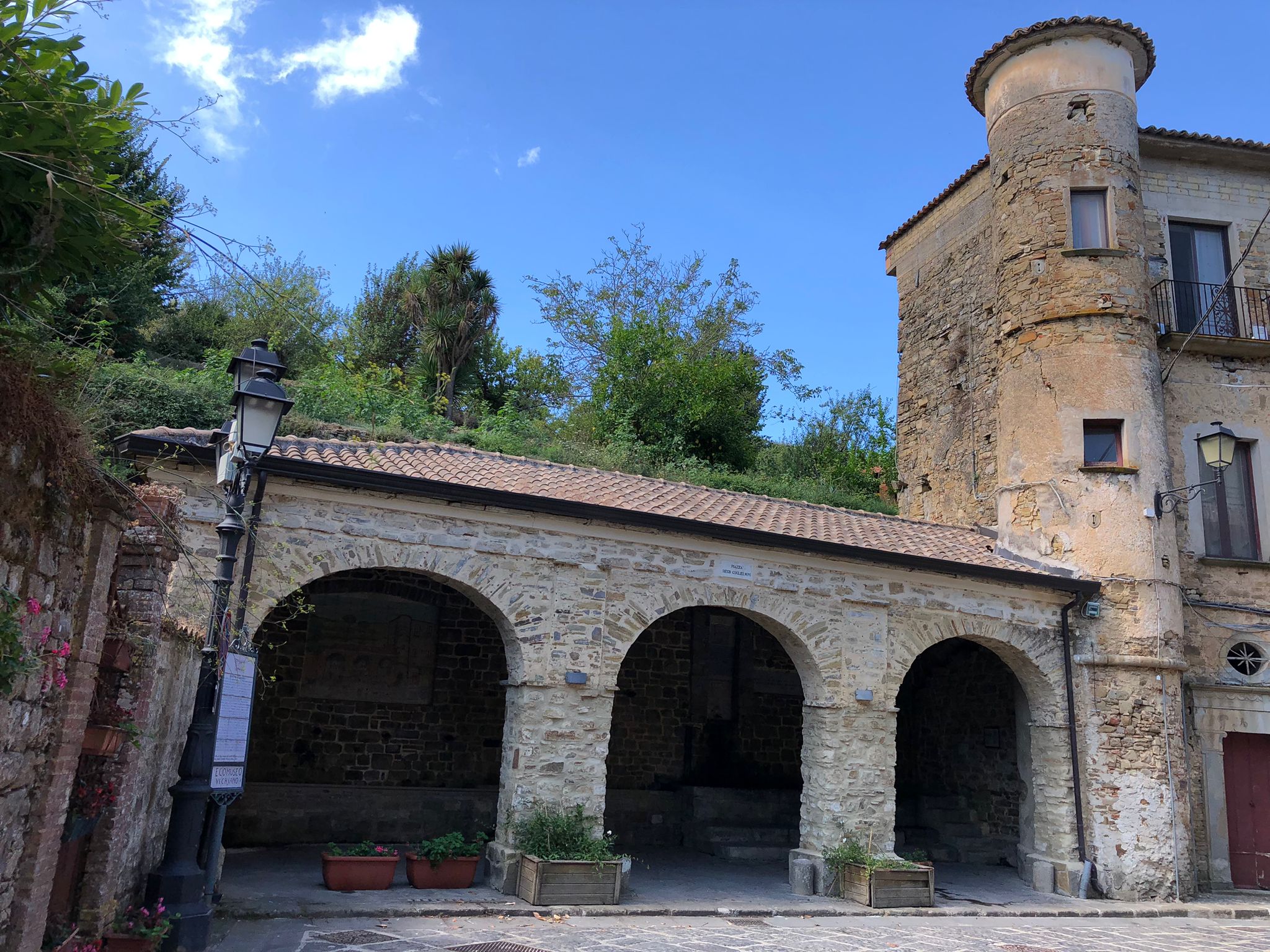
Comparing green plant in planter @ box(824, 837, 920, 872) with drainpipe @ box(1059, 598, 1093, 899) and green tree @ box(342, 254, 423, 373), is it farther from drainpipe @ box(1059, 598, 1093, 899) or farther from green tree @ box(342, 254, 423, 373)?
green tree @ box(342, 254, 423, 373)

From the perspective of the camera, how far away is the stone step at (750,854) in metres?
11.8

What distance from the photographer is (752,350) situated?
92.4 feet

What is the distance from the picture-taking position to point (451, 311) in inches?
903

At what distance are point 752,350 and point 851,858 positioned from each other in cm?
1991

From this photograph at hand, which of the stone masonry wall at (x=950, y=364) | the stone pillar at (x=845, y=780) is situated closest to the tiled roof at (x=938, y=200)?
the stone masonry wall at (x=950, y=364)

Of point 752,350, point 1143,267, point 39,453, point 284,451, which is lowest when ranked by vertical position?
point 39,453

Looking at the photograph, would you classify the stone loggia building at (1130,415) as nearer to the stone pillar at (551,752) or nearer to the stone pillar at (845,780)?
the stone pillar at (845,780)

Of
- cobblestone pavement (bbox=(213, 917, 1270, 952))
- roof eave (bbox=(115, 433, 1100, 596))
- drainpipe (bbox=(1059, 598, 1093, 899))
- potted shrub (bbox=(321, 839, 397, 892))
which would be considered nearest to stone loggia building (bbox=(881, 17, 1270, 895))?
drainpipe (bbox=(1059, 598, 1093, 899))

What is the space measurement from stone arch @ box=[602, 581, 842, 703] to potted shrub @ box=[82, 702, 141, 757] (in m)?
4.88

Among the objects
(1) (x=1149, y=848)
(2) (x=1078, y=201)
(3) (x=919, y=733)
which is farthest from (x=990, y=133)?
(1) (x=1149, y=848)

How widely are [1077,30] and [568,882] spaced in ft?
44.0

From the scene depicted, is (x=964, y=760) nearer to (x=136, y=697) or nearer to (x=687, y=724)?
(x=687, y=724)

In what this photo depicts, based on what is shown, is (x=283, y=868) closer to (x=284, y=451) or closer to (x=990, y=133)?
(x=284, y=451)

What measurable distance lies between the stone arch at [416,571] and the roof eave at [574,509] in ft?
1.79
